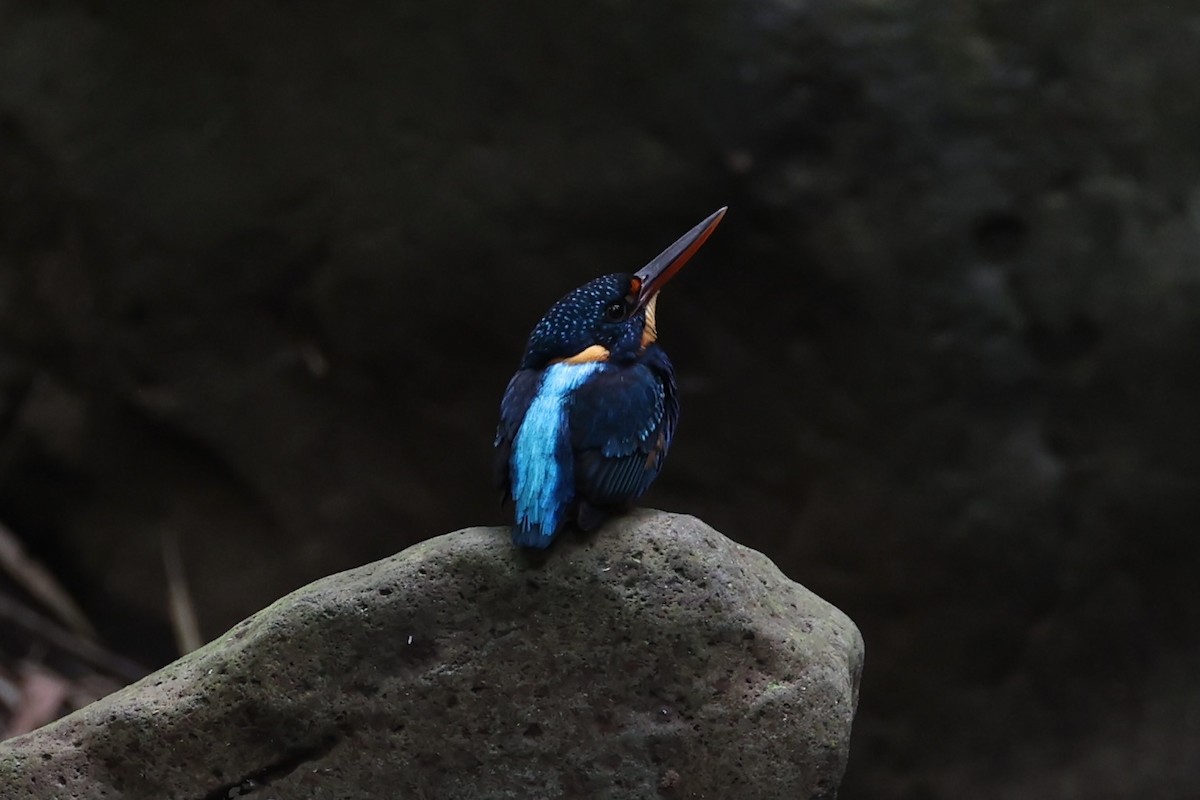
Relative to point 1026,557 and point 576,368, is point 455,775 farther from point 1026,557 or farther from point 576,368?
point 1026,557

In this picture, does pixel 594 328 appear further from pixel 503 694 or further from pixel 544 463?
pixel 503 694

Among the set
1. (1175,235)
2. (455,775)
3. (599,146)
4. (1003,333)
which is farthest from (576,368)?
(1175,235)

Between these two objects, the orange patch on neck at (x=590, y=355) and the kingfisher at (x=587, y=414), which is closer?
the kingfisher at (x=587, y=414)

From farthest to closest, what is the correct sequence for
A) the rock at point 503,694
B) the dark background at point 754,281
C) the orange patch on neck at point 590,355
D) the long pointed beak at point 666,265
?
the dark background at point 754,281, the long pointed beak at point 666,265, the orange patch on neck at point 590,355, the rock at point 503,694

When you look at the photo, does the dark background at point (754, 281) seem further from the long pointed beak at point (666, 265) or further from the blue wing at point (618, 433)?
the blue wing at point (618, 433)

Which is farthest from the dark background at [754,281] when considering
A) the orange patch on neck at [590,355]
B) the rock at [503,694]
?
the rock at [503,694]

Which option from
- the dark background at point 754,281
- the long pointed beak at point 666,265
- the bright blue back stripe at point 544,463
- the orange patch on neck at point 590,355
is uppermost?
the long pointed beak at point 666,265

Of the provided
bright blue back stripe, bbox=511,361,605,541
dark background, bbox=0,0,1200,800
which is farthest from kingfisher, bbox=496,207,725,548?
dark background, bbox=0,0,1200,800

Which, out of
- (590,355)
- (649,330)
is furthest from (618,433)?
(649,330)
